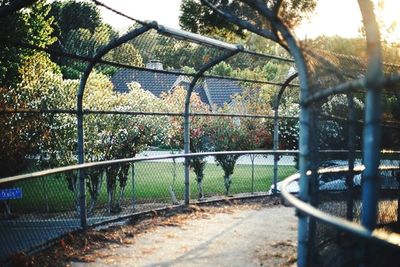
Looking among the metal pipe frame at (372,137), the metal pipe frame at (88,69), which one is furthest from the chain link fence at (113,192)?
the metal pipe frame at (372,137)

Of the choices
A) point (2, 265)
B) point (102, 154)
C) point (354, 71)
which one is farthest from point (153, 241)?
point (102, 154)

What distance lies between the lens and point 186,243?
5801 millimetres

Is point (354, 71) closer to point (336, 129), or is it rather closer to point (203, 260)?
point (336, 129)

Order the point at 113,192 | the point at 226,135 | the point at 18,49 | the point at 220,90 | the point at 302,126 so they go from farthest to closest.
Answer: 1. the point at 220,90
2. the point at 18,49
3. the point at 226,135
4. the point at 113,192
5. the point at 302,126

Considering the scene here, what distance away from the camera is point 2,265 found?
14.5ft

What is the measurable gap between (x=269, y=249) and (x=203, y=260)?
3.45 ft

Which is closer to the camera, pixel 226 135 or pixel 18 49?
pixel 226 135

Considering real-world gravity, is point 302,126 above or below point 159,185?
above

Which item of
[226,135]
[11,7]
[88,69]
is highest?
[11,7]

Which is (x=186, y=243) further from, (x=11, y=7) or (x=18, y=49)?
(x=18, y=49)

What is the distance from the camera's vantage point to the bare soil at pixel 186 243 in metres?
5.00

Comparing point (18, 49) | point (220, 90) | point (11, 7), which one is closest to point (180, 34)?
point (11, 7)

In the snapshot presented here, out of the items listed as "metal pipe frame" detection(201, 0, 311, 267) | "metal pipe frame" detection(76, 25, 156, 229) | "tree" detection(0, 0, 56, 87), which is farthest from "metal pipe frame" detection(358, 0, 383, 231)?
"tree" detection(0, 0, 56, 87)

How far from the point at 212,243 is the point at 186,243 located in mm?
381
